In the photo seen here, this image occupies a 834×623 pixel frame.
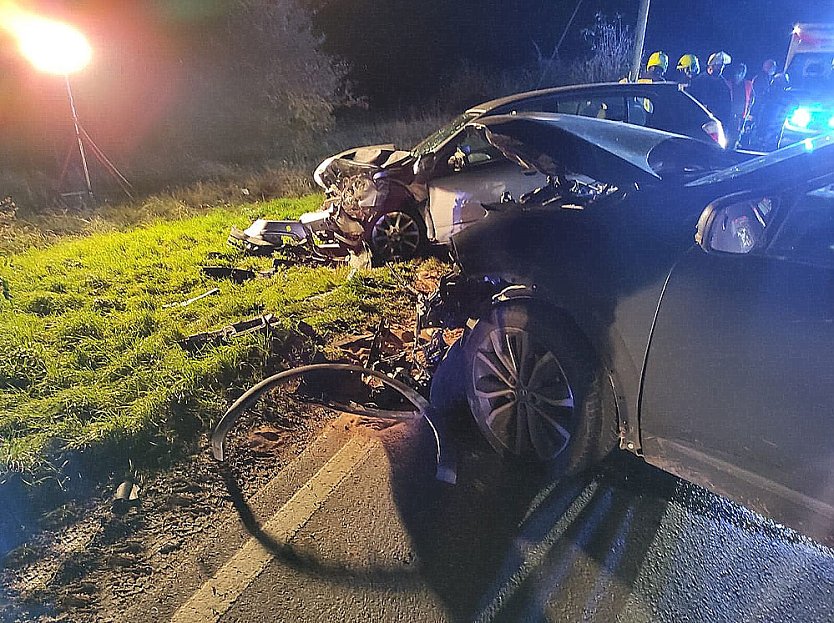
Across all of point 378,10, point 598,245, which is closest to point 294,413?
point 598,245

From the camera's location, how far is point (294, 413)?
10.9 feet

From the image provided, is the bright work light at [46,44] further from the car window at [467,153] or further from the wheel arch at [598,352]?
the wheel arch at [598,352]

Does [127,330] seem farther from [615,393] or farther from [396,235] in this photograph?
[615,393]

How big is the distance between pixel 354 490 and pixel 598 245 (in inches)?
58.3

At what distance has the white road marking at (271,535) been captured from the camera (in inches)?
85.4

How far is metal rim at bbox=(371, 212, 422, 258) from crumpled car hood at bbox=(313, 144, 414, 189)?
54cm

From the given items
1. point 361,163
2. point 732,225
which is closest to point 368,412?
point 732,225

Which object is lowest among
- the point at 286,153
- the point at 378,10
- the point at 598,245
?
the point at 286,153

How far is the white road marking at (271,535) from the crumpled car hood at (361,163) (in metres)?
3.69

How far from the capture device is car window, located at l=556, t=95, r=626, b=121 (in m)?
5.32

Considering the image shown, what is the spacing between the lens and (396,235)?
594 cm

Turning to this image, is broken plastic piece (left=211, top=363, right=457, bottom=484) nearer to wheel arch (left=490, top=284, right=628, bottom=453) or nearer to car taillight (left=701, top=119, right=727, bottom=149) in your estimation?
wheel arch (left=490, top=284, right=628, bottom=453)

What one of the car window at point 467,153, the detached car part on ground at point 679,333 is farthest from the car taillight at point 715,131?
the detached car part on ground at point 679,333

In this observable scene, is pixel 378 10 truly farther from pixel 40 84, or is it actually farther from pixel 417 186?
pixel 417 186
